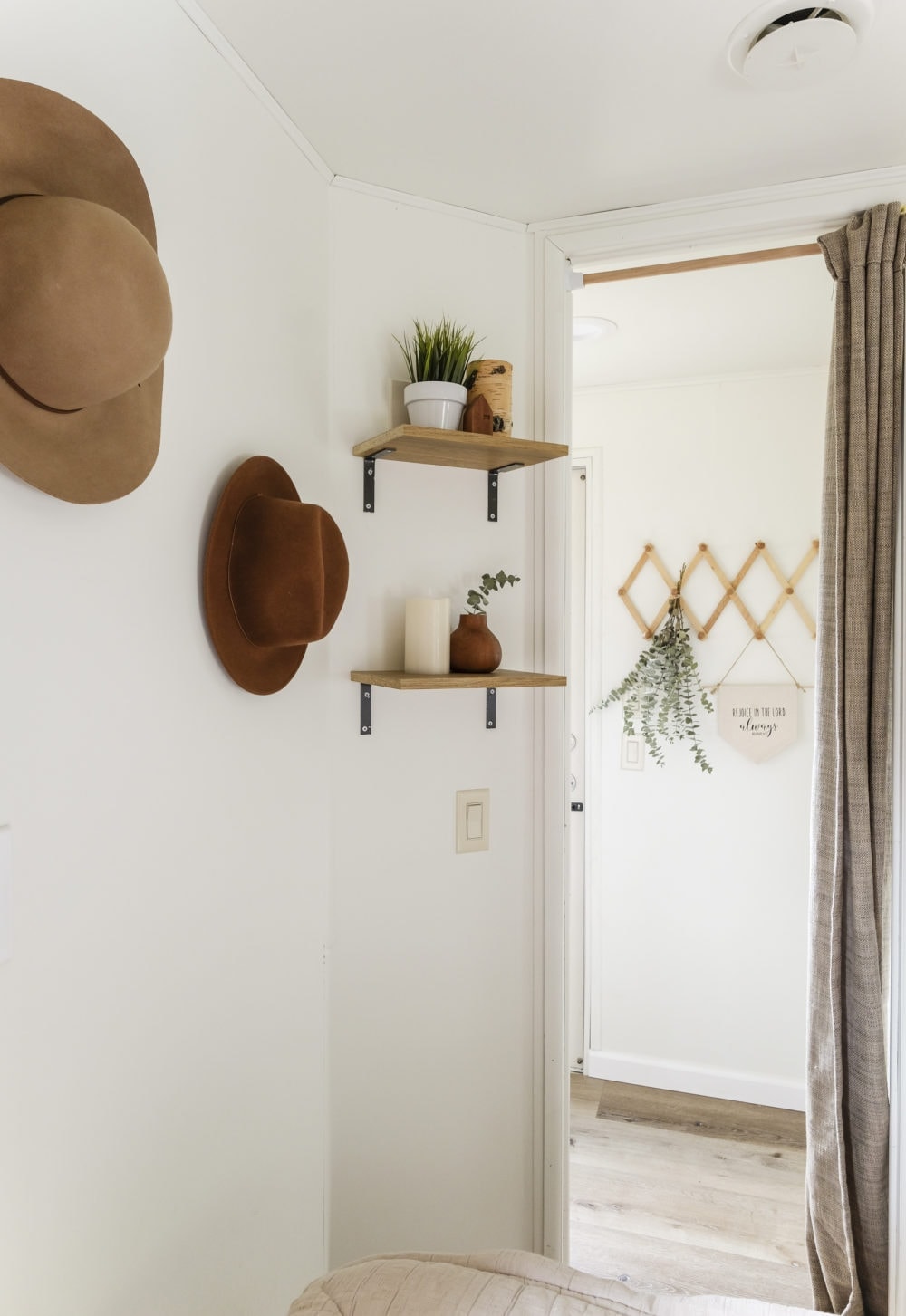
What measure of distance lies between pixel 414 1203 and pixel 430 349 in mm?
1594

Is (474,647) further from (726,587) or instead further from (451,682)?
(726,587)

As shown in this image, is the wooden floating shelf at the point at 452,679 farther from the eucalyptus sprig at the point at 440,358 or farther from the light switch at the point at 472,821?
the eucalyptus sprig at the point at 440,358

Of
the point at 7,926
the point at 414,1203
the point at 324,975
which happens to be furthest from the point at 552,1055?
the point at 7,926

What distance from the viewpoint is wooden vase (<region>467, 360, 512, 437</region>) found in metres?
1.58

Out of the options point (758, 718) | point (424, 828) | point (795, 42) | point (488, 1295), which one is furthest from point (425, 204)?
point (758, 718)

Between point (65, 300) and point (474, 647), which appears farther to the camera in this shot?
point (474, 647)

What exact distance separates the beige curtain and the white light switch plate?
1382mm

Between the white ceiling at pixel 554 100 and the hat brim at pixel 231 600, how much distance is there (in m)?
0.58

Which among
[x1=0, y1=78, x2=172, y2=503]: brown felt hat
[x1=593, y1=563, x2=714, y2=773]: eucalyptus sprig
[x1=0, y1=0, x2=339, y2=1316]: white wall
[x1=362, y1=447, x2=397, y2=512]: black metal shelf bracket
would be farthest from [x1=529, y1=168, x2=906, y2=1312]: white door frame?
[x1=593, y1=563, x2=714, y2=773]: eucalyptus sprig

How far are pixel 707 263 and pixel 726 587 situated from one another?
54.7 inches

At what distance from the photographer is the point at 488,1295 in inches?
38.4

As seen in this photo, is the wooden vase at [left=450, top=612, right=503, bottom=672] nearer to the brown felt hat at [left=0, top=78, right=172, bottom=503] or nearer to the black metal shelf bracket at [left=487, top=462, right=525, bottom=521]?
the black metal shelf bracket at [left=487, top=462, right=525, bottom=521]

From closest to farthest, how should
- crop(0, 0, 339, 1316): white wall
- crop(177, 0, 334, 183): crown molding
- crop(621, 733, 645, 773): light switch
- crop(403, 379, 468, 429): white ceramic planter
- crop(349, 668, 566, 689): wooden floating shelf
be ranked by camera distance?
crop(0, 0, 339, 1316): white wall
crop(177, 0, 334, 183): crown molding
crop(349, 668, 566, 689): wooden floating shelf
crop(403, 379, 468, 429): white ceramic planter
crop(621, 733, 645, 773): light switch

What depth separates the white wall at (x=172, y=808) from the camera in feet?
2.98
